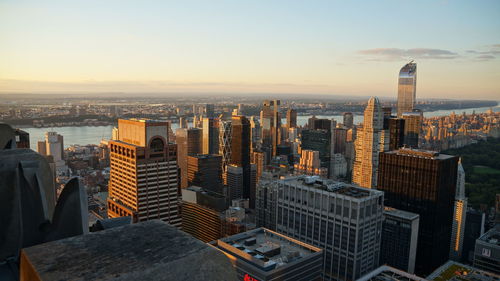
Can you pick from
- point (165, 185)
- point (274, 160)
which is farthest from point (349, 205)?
point (274, 160)

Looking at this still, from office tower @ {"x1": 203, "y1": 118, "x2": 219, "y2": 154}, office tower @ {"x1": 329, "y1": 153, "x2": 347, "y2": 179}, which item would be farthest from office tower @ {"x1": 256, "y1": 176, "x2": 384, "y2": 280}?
office tower @ {"x1": 203, "y1": 118, "x2": 219, "y2": 154}

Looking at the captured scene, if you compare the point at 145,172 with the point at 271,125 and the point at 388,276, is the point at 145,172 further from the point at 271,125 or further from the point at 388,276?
the point at 271,125

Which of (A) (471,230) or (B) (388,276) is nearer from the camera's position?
(B) (388,276)

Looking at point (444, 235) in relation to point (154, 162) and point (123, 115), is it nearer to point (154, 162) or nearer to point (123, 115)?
point (154, 162)

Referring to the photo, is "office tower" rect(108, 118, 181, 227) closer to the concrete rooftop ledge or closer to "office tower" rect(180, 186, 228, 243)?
"office tower" rect(180, 186, 228, 243)

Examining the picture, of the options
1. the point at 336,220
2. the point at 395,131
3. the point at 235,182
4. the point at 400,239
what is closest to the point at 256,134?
the point at 235,182

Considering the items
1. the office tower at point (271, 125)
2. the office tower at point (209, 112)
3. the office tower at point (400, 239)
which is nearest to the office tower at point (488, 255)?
the office tower at point (400, 239)
